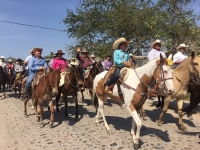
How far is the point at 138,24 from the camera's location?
15453 mm

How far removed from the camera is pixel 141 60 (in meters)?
16.7

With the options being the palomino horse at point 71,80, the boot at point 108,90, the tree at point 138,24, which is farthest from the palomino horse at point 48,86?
the tree at point 138,24

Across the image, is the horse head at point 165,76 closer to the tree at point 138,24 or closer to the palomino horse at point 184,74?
the palomino horse at point 184,74

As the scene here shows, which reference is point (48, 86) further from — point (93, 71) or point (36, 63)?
point (93, 71)

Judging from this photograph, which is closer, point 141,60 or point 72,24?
point 141,60

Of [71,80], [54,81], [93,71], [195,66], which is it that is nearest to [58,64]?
[71,80]

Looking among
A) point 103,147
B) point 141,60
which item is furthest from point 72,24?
point 103,147

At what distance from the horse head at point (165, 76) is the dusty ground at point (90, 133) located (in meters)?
1.59

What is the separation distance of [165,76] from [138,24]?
36.1ft

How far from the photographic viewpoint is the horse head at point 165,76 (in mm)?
5051

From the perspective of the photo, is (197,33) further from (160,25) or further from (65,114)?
(65,114)

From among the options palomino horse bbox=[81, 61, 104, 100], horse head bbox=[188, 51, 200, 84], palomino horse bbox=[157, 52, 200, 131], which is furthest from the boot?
palomino horse bbox=[81, 61, 104, 100]

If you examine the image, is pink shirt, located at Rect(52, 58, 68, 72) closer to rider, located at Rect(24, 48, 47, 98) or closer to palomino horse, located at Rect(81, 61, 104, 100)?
rider, located at Rect(24, 48, 47, 98)

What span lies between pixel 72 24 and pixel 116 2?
5857 millimetres
